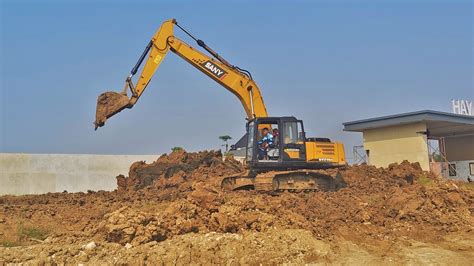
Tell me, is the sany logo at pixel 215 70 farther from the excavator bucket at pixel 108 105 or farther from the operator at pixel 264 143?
the operator at pixel 264 143

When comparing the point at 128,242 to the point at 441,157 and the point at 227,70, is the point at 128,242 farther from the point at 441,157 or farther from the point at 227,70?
the point at 441,157

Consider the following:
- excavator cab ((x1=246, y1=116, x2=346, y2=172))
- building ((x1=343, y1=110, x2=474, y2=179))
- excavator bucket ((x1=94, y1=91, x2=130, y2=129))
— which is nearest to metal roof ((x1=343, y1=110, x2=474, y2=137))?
building ((x1=343, y1=110, x2=474, y2=179))

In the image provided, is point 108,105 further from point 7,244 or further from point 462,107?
point 462,107

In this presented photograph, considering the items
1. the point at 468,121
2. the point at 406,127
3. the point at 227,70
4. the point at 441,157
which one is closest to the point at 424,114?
the point at 406,127

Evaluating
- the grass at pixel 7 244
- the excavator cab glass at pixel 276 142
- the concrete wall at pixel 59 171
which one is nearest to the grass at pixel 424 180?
the excavator cab glass at pixel 276 142

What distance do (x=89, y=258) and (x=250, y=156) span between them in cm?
721

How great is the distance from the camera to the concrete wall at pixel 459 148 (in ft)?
105

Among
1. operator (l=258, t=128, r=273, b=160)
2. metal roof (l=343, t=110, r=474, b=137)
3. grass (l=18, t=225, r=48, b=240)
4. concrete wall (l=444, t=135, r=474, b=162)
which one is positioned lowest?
grass (l=18, t=225, r=48, b=240)

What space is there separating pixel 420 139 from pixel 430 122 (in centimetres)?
124

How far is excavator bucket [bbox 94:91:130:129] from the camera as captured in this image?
55.0ft

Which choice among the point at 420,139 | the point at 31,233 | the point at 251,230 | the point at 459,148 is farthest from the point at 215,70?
the point at 459,148

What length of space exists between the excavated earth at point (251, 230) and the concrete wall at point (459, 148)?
18361mm

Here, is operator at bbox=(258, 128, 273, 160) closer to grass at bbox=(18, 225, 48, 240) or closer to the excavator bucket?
the excavator bucket

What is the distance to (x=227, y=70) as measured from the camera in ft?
60.4
